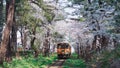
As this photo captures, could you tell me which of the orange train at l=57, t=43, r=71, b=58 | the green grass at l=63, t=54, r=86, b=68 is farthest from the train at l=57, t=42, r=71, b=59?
the green grass at l=63, t=54, r=86, b=68

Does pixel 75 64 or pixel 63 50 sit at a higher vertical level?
pixel 75 64

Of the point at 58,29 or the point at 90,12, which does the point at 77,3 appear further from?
the point at 58,29

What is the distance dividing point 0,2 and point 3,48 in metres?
12.2

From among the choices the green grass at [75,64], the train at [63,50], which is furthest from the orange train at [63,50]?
the green grass at [75,64]

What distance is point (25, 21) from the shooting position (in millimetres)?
36844

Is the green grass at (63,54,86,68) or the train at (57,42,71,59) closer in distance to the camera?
the green grass at (63,54,86,68)

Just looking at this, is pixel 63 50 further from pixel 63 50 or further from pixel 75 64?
pixel 75 64

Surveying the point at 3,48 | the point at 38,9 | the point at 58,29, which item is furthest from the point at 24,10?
the point at 58,29

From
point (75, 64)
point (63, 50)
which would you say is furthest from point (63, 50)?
point (75, 64)

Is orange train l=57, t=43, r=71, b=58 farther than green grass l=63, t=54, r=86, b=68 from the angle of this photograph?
Yes

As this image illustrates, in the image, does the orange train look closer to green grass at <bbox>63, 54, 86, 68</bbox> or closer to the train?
the train

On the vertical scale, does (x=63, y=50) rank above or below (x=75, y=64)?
below

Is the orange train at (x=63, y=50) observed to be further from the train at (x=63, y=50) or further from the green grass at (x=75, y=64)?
the green grass at (x=75, y=64)

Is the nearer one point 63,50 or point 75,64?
point 75,64
